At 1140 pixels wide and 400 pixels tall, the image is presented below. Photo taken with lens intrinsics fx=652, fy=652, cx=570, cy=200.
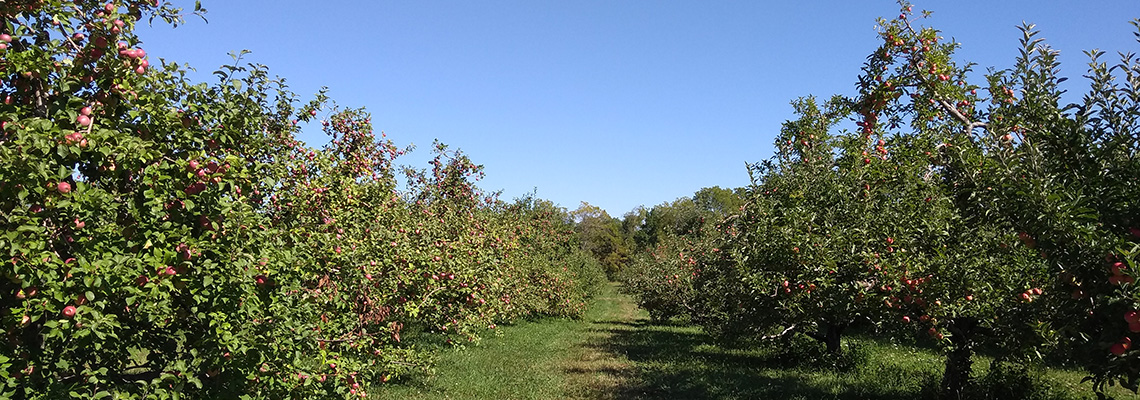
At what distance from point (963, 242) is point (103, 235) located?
362 inches

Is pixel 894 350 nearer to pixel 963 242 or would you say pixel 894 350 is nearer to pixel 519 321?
pixel 963 242

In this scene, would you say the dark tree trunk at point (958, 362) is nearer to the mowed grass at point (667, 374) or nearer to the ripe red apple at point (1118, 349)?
the mowed grass at point (667, 374)

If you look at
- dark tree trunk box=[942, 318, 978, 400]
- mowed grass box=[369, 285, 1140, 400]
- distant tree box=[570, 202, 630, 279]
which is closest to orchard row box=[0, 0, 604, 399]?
mowed grass box=[369, 285, 1140, 400]

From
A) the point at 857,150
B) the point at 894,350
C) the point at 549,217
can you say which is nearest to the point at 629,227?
the point at 549,217

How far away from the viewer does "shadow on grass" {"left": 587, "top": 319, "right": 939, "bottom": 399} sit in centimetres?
1174

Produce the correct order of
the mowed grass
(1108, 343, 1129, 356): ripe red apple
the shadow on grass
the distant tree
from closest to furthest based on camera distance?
(1108, 343, 1129, 356): ripe red apple, the mowed grass, the shadow on grass, the distant tree

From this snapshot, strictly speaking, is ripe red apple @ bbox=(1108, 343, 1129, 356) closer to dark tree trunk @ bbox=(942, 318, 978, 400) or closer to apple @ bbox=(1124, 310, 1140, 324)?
apple @ bbox=(1124, 310, 1140, 324)

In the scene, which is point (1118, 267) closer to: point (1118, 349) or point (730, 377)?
point (1118, 349)

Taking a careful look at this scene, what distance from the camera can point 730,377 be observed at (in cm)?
1367

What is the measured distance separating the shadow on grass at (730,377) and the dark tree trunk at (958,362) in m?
1.31

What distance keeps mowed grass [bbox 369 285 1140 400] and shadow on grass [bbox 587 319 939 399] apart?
0.06 ft

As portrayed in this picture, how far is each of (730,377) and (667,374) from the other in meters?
1.52

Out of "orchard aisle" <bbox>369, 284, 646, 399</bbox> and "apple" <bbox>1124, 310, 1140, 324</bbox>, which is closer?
"apple" <bbox>1124, 310, 1140, 324</bbox>

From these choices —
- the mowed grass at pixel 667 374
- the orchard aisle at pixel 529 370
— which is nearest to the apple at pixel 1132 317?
the mowed grass at pixel 667 374
